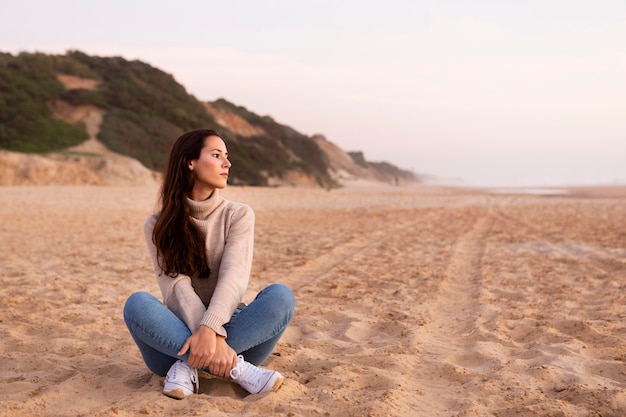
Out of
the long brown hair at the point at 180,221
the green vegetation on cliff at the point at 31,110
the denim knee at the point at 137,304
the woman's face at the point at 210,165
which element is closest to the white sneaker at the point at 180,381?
the denim knee at the point at 137,304

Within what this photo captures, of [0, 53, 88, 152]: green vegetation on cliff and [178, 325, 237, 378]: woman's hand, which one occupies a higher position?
[0, 53, 88, 152]: green vegetation on cliff

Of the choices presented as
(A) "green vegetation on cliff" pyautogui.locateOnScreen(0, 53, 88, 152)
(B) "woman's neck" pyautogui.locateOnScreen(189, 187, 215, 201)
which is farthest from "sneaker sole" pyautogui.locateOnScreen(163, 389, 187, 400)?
(A) "green vegetation on cliff" pyautogui.locateOnScreen(0, 53, 88, 152)

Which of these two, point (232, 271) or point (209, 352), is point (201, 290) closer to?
point (232, 271)

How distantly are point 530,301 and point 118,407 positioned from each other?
4038 mm

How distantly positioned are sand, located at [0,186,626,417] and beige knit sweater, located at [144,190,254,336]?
46 cm

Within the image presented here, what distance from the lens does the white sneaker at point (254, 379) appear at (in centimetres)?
299

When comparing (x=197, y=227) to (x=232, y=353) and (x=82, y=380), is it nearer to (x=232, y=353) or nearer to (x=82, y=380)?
(x=232, y=353)

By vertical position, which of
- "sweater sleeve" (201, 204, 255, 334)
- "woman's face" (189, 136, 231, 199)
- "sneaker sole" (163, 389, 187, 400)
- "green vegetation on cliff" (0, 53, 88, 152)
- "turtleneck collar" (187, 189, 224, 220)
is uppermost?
"green vegetation on cliff" (0, 53, 88, 152)

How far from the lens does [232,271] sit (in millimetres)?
3154

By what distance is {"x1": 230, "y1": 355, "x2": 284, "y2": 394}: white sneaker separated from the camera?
9.80 feet

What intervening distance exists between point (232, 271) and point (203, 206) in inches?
16.6

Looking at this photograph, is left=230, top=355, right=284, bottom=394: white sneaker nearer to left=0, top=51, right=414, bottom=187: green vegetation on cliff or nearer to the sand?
the sand

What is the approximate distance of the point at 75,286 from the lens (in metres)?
6.03

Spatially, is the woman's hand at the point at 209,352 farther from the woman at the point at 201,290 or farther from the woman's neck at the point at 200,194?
the woman's neck at the point at 200,194
